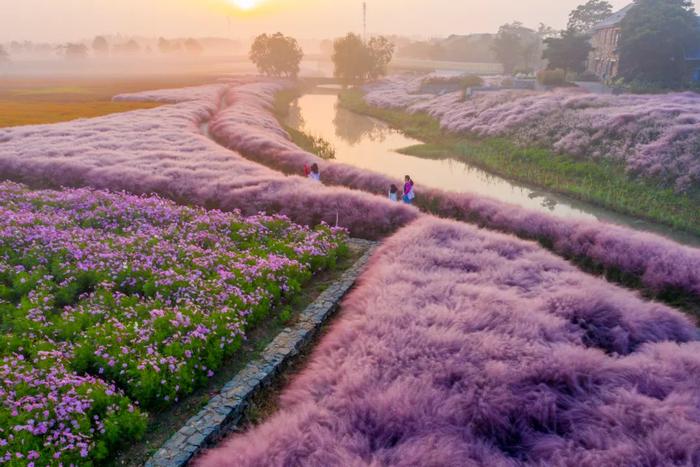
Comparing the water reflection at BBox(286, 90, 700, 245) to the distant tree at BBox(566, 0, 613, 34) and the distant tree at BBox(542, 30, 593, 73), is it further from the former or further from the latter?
the distant tree at BBox(566, 0, 613, 34)

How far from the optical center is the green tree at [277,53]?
104 metres

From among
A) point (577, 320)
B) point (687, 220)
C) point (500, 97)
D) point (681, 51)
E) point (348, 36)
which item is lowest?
point (687, 220)

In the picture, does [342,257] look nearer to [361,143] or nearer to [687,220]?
[687,220]

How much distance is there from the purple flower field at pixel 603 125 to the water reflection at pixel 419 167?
16.9ft

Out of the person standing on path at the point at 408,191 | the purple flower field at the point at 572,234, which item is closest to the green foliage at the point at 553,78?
the purple flower field at the point at 572,234

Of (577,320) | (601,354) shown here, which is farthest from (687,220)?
(601,354)

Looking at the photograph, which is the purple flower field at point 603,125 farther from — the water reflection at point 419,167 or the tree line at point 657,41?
the tree line at point 657,41

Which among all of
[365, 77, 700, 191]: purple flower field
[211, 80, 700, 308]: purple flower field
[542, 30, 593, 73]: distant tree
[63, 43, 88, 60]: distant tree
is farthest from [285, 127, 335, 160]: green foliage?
[63, 43, 88, 60]: distant tree

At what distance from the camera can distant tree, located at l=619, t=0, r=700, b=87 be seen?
47.0m

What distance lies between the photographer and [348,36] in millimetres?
97062

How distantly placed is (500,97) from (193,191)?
38085 mm

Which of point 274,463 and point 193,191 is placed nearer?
point 274,463

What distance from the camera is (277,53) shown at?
104500 mm

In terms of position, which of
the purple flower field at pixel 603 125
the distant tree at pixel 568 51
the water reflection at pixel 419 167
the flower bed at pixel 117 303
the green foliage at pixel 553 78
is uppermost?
the distant tree at pixel 568 51
